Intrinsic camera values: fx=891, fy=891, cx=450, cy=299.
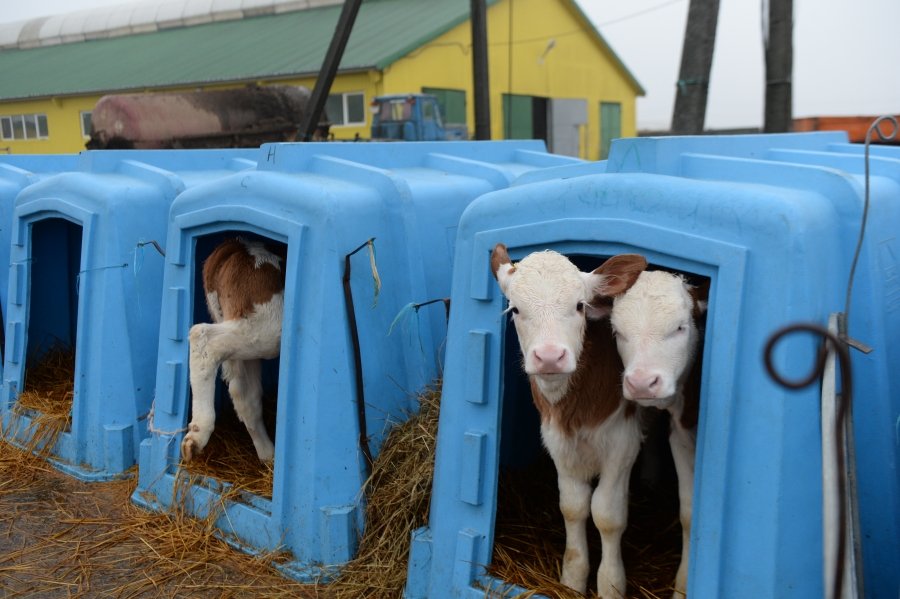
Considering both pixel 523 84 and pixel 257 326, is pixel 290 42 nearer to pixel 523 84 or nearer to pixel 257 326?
pixel 523 84

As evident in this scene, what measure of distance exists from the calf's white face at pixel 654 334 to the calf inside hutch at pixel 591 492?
3cm

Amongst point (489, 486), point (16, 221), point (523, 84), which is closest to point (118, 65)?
point (523, 84)

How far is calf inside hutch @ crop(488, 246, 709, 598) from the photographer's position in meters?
3.09

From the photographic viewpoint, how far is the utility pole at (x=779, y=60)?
607 cm

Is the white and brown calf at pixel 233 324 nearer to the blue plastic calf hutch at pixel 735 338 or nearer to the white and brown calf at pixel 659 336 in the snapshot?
the blue plastic calf hutch at pixel 735 338

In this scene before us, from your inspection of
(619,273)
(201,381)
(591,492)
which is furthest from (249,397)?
(619,273)

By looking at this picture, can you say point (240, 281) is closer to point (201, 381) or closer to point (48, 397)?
point (201, 381)

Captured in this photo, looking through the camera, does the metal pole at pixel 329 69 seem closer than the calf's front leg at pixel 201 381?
No

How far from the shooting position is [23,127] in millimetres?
25938

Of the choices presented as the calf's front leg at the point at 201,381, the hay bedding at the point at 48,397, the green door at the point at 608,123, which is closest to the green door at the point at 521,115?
the green door at the point at 608,123

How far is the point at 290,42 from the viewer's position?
906 inches

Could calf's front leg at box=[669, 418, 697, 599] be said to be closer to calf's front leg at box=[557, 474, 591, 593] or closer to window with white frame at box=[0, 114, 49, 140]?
calf's front leg at box=[557, 474, 591, 593]

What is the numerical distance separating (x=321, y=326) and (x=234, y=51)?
21.9m

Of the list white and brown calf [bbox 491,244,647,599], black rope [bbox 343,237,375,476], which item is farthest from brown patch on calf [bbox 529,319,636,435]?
black rope [bbox 343,237,375,476]
